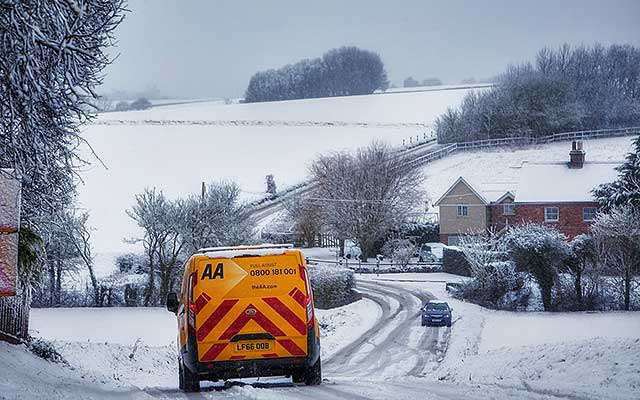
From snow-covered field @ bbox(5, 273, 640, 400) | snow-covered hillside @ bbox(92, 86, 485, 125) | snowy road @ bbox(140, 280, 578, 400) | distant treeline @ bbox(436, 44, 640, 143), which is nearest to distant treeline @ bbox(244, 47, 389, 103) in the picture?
snow-covered hillside @ bbox(92, 86, 485, 125)

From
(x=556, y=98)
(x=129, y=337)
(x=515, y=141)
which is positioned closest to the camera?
(x=129, y=337)

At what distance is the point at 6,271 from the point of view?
9039mm

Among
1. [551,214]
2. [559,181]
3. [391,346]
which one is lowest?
[391,346]

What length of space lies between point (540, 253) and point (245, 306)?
2627 centimetres

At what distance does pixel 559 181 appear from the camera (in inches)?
1885

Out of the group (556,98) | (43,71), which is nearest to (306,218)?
(556,98)

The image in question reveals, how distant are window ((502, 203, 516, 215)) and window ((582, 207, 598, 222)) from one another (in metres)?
6.06

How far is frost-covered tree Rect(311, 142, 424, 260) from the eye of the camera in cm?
5678

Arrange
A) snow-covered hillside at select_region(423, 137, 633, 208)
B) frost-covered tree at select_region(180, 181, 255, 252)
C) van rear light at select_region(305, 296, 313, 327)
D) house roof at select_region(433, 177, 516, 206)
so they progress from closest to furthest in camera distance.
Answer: van rear light at select_region(305, 296, 313, 327)
frost-covered tree at select_region(180, 181, 255, 252)
snow-covered hillside at select_region(423, 137, 633, 208)
house roof at select_region(433, 177, 516, 206)

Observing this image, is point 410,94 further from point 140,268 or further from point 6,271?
point 6,271

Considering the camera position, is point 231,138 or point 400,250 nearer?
point 400,250

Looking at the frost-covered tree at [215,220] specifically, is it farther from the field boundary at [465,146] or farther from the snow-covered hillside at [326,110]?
the snow-covered hillside at [326,110]

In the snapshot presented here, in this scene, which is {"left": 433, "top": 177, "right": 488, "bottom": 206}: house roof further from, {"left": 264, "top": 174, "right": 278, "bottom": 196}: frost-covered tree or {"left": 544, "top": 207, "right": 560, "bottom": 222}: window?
{"left": 264, "top": 174, "right": 278, "bottom": 196}: frost-covered tree

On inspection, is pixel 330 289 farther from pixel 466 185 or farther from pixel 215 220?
pixel 466 185
